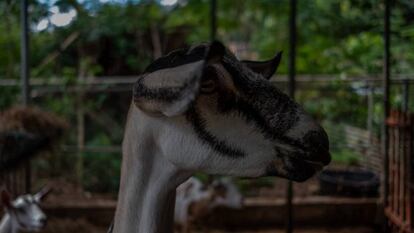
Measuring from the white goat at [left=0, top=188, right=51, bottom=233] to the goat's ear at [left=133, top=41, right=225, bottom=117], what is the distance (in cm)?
251

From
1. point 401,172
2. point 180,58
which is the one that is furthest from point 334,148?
point 180,58

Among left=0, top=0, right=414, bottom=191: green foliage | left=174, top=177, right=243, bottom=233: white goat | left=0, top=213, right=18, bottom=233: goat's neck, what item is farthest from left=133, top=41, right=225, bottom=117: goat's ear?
left=0, top=0, right=414, bottom=191: green foliage

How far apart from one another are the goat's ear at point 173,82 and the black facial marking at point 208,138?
6cm

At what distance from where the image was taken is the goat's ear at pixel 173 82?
81 cm

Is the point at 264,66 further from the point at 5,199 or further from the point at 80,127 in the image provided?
the point at 80,127

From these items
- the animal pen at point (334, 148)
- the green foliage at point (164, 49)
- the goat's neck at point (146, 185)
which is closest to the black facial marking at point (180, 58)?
the goat's neck at point (146, 185)

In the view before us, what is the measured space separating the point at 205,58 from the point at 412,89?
453cm

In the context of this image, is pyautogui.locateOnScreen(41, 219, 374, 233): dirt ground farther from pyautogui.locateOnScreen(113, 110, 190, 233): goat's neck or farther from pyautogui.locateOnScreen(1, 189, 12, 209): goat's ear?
pyautogui.locateOnScreen(113, 110, 190, 233): goat's neck

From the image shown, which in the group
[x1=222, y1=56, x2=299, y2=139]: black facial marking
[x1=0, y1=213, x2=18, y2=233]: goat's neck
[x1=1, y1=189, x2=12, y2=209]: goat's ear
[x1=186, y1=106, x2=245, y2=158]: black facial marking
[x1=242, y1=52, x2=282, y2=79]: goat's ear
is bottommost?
[x1=0, y1=213, x2=18, y2=233]: goat's neck

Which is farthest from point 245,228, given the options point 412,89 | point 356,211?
point 412,89

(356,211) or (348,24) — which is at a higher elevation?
(348,24)

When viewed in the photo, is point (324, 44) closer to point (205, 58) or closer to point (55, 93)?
point (55, 93)

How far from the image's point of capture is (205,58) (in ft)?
2.70

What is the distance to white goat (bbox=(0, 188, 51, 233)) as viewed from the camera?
3.15m
